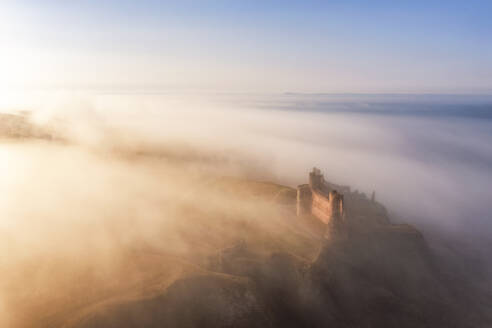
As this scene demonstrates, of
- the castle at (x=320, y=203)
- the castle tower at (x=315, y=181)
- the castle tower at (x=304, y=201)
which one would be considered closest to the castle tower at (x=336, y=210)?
the castle at (x=320, y=203)

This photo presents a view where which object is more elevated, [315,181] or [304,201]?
[315,181]

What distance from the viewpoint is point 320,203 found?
6450 cm

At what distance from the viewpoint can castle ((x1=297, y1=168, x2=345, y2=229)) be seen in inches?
2256

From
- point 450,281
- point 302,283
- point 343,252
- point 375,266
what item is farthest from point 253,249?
point 450,281

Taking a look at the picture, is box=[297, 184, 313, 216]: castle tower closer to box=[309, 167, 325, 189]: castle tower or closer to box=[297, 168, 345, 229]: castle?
box=[297, 168, 345, 229]: castle

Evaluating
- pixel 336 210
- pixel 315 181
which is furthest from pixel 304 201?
pixel 336 210

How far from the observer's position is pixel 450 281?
69.2 metres

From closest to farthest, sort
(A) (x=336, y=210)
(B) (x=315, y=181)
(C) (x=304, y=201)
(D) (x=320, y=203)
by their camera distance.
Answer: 1. (A) (x=336, y=210)
2. (D) (x=320, y=203)
3. (B) (x=315, y=181)
4. (C) (x=304, y=201)

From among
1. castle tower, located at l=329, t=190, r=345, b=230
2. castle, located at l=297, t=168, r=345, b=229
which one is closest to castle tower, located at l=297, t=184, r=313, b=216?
castle, located at l=297, t=168, r=345, b=229

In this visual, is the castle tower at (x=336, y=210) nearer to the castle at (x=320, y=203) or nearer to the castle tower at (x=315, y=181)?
the castle at (x=320, y=203)

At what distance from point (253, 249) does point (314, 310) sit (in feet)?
40.2

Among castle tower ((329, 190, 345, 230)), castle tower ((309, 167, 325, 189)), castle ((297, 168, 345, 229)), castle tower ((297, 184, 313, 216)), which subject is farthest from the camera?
castle tower ((297, 184, 313, 216))

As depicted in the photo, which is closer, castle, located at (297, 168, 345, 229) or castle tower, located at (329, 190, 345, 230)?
castle tower, located at (329, 190, 345, 230)

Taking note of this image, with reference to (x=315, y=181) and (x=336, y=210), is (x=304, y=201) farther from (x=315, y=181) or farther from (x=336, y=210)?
(x=336, y=210)
